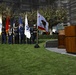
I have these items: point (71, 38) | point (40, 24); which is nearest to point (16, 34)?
point (40, 24)

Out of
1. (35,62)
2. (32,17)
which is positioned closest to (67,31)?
(35,62)

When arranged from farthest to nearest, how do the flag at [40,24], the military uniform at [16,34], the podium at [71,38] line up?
the military uniform at [16,34]
the flag at [40,24]
the podium at [71,38]

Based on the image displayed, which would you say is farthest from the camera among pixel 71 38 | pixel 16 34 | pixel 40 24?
pixel 16 34

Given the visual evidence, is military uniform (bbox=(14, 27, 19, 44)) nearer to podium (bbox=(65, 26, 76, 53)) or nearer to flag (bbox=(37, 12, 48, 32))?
flag (bbox=(37, 12, 48, 32))

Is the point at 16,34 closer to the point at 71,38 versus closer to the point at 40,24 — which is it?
the point at 40,24

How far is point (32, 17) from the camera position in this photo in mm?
62562

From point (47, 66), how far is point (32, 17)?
5216 cm

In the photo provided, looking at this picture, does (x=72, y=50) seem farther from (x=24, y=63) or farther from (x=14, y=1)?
(x=14, y=1)

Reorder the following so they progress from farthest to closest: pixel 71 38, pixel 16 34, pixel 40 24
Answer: pixel 16 34 < pixel 40 24 < pixel 71 38

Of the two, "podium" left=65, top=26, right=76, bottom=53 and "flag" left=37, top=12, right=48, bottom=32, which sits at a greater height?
"flag" left=37, top=12, right=48, bottom=32

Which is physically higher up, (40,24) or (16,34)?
(40,24)

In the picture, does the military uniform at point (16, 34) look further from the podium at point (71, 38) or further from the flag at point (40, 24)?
the podium at point (71, 38)

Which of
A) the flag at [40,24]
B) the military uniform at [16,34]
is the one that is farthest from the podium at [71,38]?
the military uniform at [16,34]

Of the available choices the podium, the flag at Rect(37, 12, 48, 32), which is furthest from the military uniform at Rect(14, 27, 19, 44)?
the podium
